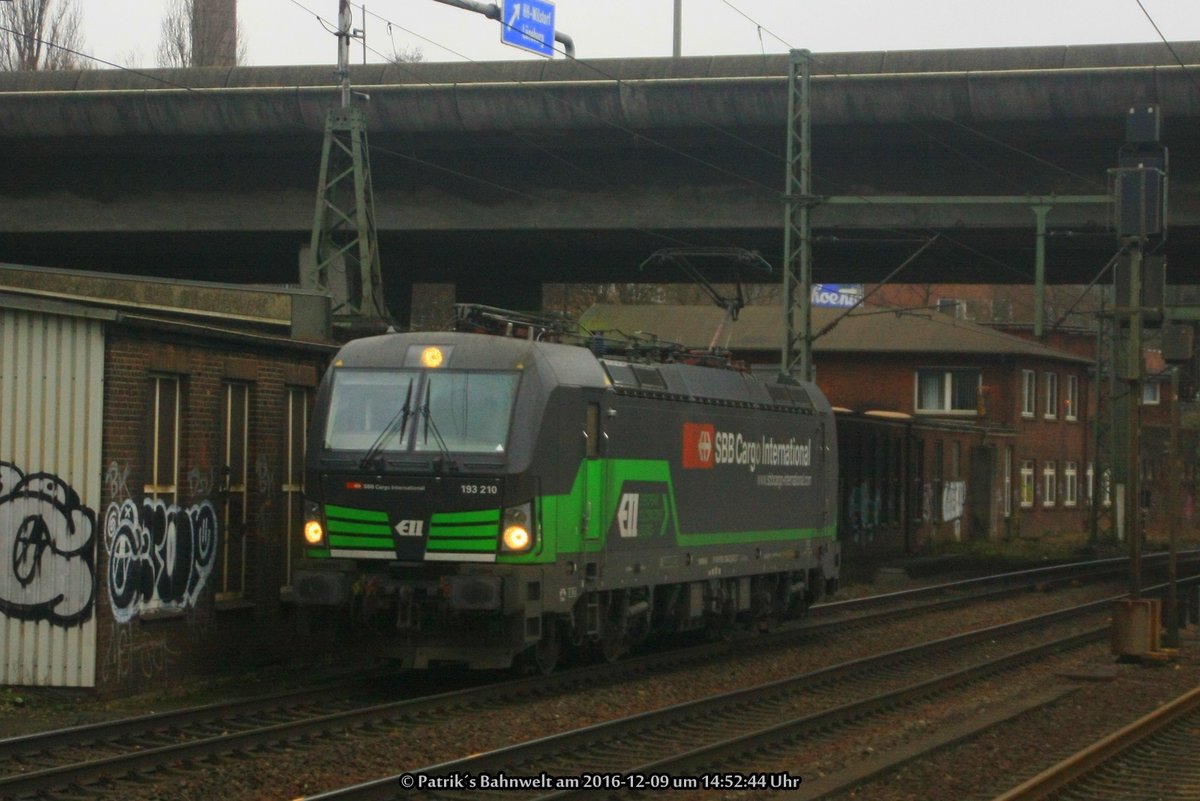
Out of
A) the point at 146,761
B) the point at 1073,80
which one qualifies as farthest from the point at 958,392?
the point at 146,761

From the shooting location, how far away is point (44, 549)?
13836mm

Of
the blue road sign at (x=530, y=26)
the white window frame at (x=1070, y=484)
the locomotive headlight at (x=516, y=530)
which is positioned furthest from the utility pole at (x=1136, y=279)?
the white window frame at (x=1070, y=484)

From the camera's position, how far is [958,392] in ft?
176

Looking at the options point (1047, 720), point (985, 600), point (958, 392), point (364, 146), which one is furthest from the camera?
point (958, 392)

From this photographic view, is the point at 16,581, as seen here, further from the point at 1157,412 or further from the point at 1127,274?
the point at 1157,412

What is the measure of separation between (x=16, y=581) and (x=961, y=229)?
18.4 m

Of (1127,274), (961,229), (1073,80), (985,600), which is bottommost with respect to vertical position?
(985,600)

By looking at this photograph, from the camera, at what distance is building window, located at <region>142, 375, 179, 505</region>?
47.9 ft

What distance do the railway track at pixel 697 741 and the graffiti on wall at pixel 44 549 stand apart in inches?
177

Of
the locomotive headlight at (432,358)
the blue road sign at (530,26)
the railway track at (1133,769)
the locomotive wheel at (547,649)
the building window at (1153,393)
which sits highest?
the blue road sign at (530,26)

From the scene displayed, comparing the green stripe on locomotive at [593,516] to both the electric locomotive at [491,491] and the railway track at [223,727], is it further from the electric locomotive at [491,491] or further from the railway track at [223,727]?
the railway track at [223,727]

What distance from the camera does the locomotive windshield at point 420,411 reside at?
565 inches

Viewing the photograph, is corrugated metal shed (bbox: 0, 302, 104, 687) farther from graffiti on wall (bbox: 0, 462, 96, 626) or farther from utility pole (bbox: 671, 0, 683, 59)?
utility pole (bbox: 671, 0, 683, 59)

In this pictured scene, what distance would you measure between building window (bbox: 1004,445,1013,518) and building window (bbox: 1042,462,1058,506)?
3657mm
